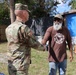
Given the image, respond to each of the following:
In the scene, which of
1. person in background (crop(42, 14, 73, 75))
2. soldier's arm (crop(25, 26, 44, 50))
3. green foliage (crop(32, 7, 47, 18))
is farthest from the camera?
green foliage (crop(32, 7, 47, 18))

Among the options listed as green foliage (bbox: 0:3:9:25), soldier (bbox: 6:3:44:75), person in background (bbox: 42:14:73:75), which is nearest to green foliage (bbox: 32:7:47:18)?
green foliage (bbox: 0:3:9:25)

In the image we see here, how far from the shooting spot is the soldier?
4301 mm

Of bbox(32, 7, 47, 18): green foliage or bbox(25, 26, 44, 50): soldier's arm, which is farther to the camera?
bbox(32, 7, 47, 18): green foliage

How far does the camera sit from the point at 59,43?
18.0 ft

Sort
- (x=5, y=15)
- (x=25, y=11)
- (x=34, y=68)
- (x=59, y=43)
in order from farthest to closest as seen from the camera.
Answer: (x=5, y=15)
(x=34, y=68)
(x=59, y=43)
(x=25, y=11)

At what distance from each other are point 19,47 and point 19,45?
32 mm

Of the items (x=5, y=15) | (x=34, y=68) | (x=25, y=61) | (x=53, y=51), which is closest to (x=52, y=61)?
(x=53, y=51)

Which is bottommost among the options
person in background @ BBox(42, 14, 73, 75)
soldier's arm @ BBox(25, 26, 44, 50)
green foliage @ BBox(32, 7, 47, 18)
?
green foliage @ BBox(32, 7, 47, 18)

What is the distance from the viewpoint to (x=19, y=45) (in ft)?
14.3

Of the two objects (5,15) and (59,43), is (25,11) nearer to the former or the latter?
(59,43)

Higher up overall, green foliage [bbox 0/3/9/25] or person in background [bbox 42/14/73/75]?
person in background [bbox 42/14/73/75]

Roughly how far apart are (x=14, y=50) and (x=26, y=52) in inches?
7.7

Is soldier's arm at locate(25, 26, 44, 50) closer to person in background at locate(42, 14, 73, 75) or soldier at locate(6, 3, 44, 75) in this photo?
soldier at locate(6, 3, 44, 75)

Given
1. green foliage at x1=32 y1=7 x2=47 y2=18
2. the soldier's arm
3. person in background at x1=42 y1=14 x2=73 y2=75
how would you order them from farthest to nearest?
green foliage at x1=32 y1=7 x2=47 y2=18 → person in background at x1=42 y1=14 x2=73 y2=75 → the soldier's arm
